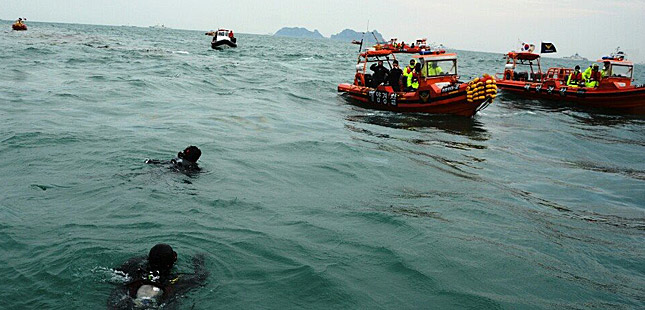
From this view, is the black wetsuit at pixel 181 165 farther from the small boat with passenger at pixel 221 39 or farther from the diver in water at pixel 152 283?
the small boat with passenger at pixel 221 39

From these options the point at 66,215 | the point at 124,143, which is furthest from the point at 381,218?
the point at 124,143

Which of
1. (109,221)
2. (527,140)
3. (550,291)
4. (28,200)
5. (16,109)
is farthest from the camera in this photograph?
(527,140)

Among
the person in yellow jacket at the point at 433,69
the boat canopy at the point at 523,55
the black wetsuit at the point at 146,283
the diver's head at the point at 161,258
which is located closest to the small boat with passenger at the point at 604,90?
the boat canopy at the point at 523,55

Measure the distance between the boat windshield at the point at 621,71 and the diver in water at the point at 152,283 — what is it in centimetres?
2174

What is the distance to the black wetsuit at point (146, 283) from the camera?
4.67 meters

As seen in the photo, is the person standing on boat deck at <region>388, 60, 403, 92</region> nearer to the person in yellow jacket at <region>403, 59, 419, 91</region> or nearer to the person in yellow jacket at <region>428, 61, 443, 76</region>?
the person in yellow jacket at <region>403, 59, 419, 91</region>

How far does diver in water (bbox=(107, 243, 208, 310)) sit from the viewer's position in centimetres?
462

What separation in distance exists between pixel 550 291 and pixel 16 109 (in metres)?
13.9

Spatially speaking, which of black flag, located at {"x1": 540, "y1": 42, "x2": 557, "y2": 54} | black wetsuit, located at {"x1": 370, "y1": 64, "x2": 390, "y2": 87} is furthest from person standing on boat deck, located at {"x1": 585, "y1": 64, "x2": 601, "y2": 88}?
black wetsuit, located at {"x1": 370, "y1": 64, "x2": 390, "y2": 87}

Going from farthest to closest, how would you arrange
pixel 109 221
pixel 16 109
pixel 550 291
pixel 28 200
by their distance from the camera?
1. pixel 16 109
2. pixel 28 200
3. pixel 109 221
4. pixel 550 291

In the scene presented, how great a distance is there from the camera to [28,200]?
7387mm

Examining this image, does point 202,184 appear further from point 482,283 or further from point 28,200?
point 482,283

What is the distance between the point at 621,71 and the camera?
2178cm

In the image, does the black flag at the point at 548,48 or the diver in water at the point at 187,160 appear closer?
the diver in water at the point at 187,160
